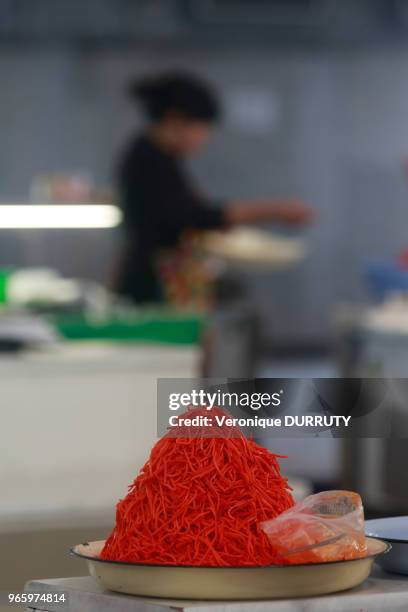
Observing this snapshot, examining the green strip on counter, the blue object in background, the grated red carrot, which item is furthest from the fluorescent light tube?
the grated red carrot

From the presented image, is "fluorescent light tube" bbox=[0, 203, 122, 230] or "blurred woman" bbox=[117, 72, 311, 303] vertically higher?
"blurred woman" bbox=[117, 72, 311, 303]

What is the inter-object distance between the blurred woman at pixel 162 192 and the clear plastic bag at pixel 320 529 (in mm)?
3681

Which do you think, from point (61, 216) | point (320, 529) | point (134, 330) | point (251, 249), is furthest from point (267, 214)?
point (320, 529)

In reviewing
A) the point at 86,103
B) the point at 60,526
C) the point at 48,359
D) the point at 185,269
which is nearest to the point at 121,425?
the point at 48,359

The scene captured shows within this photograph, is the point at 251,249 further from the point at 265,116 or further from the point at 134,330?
the point at 265,116

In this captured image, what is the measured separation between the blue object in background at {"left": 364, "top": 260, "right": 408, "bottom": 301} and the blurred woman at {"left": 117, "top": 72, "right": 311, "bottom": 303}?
20.3 inches

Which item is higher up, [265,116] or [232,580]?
[265,116]

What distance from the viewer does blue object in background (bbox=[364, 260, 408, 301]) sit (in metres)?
4.50

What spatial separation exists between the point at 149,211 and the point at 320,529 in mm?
3790

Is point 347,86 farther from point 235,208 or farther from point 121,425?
point 121,425

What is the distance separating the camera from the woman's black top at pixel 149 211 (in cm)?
445

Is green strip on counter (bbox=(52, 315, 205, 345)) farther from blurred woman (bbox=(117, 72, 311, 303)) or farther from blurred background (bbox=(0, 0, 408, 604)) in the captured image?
blurred background (bbox=(0, 0, 408, 604))

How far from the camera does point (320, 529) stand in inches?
28.2

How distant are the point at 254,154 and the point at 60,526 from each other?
30.6 feet
